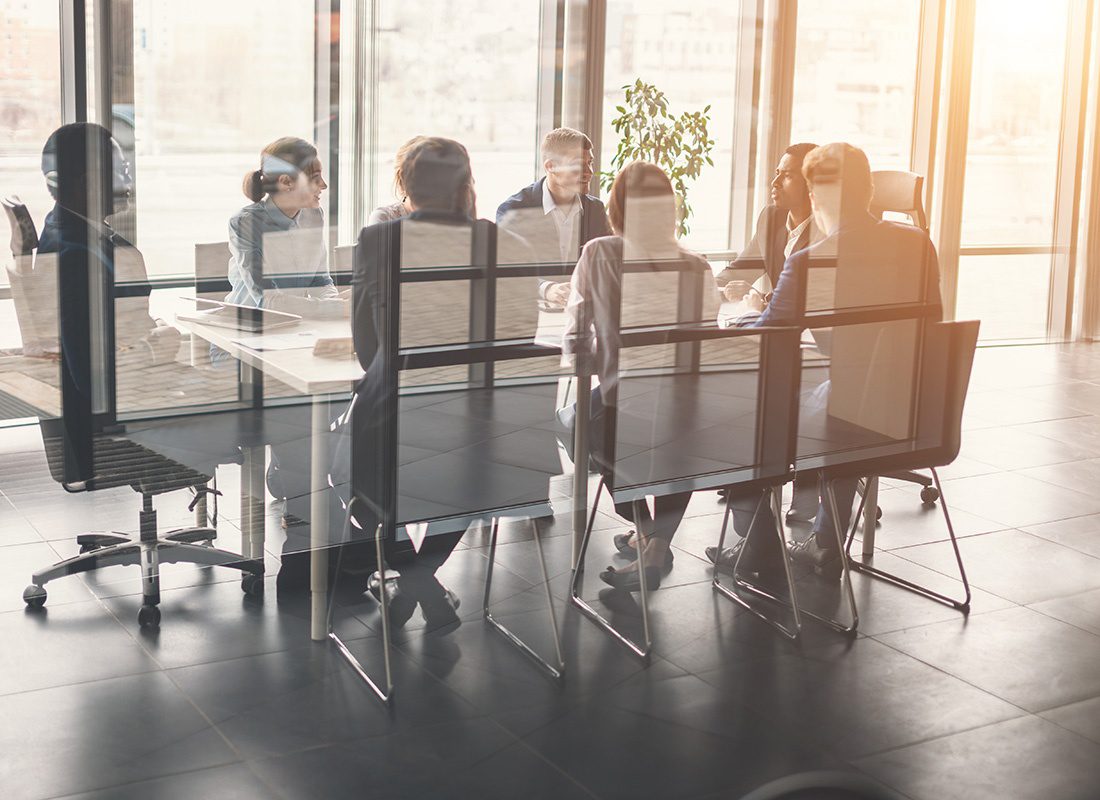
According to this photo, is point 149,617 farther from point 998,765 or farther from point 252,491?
point 998,765

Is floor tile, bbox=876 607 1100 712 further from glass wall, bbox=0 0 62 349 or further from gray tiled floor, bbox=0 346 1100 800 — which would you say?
glass wall, bbox=0 0 62 349

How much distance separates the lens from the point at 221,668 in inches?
130

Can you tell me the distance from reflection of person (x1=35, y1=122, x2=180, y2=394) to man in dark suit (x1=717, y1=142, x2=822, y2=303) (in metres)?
1.56

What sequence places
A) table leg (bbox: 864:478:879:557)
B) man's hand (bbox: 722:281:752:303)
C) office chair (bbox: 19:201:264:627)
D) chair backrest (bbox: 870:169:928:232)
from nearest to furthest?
office chair (bbox: 19:201:264:627) < man's hand (bbox: 722:281:752:303) < chair backrest (bbox: 870:169:928:232) < table leg (bbox: 864:478:879:557)

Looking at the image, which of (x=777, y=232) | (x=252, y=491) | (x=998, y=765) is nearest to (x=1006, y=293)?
(x=777, y=232)

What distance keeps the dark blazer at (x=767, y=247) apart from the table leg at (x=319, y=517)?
1.21 metres

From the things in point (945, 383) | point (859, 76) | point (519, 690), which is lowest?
point (519, 690)

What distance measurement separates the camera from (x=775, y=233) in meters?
3.71

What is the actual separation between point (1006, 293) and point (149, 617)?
650 cm

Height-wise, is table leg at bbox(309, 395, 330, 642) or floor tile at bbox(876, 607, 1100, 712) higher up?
table leg at bbox(309, 395, 330, 642)

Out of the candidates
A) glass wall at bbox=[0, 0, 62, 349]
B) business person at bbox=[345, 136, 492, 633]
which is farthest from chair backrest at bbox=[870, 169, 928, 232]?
glass wall at bbox=[0, 0, 62, 349]

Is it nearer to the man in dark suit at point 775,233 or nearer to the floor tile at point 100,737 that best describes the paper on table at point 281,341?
the floor tile at point 100,737

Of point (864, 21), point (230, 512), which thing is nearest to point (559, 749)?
point (230, 512)

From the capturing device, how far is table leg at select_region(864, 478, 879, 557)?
169 inches
